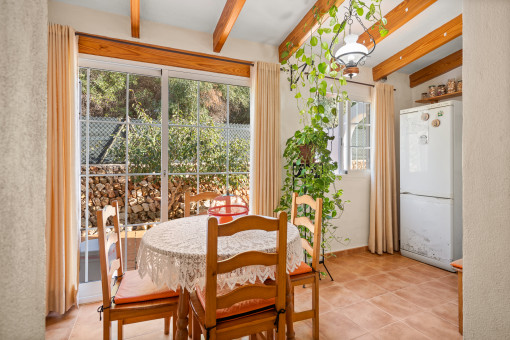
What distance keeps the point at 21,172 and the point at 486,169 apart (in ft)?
3.70

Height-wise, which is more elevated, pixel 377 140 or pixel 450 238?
pixel 377 140

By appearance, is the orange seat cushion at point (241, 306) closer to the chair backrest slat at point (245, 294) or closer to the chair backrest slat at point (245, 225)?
the chair backrest slat at point (245, 294)

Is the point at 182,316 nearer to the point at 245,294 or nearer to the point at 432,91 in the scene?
the point at 245,294

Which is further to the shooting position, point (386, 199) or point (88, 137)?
point (386, 199)

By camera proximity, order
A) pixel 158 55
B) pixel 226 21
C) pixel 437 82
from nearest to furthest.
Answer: pixel 226 21 < pixel 158 55 < pixel 437 82

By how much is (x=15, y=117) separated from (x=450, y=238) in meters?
3.93

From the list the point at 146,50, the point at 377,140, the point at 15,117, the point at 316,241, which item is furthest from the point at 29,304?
the point at 377,140

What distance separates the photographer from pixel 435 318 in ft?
7.16

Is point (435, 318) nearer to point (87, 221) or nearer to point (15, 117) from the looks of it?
point (15, 117)

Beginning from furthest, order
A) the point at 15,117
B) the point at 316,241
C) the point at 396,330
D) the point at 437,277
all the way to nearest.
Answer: the point at 437,277
the point at 396,330
the point at 316,241
the point at 15,117

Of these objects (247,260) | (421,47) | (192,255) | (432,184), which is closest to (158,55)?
(192,255)

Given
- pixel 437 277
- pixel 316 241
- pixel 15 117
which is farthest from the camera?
pixel 437 277

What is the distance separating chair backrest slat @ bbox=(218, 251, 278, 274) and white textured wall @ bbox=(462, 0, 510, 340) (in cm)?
76

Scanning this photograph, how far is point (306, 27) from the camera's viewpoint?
8.80 feet
